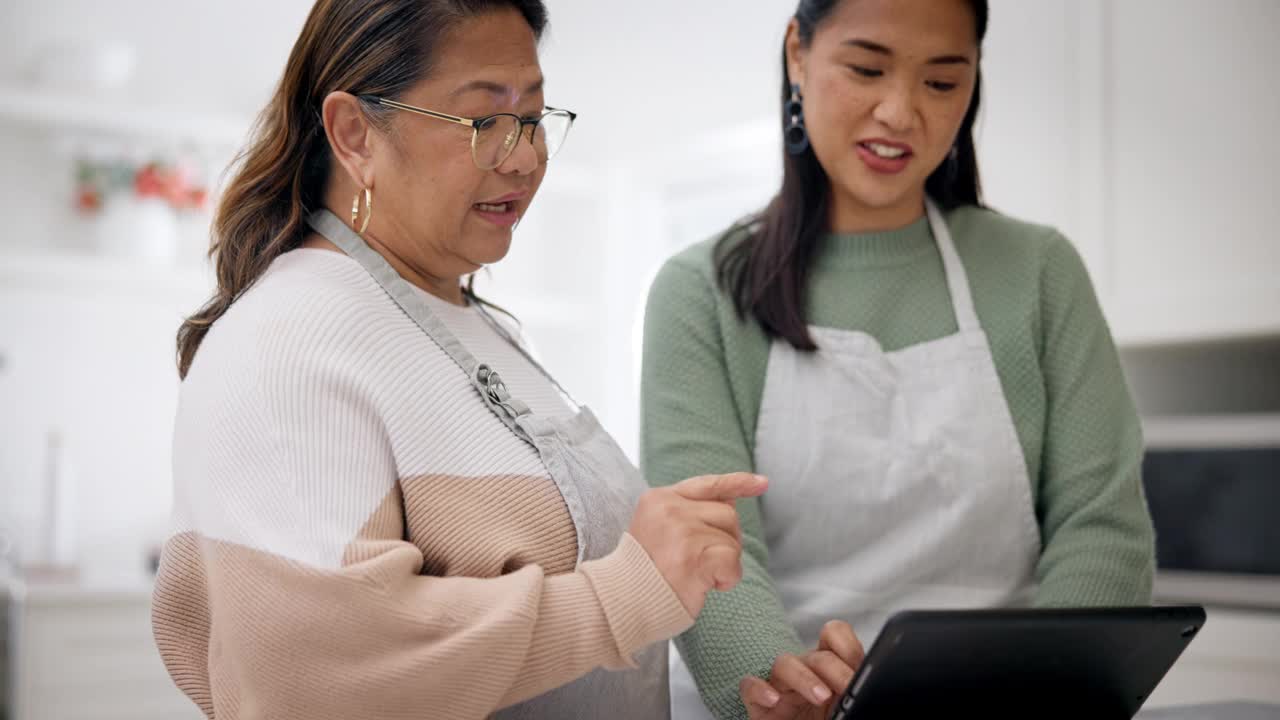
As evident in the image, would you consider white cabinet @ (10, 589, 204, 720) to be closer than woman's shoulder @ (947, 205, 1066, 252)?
No

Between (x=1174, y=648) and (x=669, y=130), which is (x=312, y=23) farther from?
(x=669, y=130)

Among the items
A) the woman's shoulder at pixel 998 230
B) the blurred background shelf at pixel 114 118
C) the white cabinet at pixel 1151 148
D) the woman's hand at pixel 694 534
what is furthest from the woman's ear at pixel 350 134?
the blurred background shelf at pixel 114 118

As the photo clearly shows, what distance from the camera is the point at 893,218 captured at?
1.40 m

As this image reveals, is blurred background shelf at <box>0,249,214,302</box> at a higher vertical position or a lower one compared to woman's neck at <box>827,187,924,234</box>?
lower

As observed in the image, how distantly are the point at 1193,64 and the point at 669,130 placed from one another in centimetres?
190

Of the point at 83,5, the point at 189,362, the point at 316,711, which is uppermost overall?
the point at 83,5

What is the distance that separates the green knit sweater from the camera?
4.07ft

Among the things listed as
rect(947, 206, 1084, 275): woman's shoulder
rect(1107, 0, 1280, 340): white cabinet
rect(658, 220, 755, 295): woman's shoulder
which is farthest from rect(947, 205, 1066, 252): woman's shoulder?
rect(1107, 0, 1280, 340): white cabinet

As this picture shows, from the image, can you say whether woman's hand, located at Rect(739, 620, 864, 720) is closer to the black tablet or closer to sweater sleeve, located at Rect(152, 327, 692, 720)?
the black tablet

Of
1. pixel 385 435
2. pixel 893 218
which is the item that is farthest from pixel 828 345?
pixel 385 435

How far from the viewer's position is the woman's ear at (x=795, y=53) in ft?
4.43

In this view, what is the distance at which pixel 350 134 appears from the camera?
100 centimetres

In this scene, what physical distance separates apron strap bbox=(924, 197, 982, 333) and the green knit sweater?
0.01 m

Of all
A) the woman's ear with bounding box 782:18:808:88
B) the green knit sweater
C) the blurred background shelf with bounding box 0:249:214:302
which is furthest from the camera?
the blurred background shelf with bounding box 0:249:214:302
